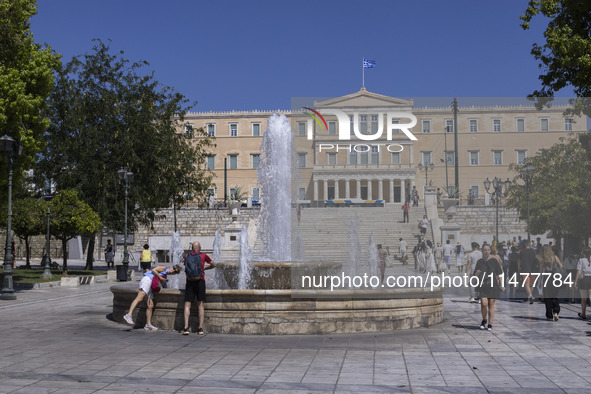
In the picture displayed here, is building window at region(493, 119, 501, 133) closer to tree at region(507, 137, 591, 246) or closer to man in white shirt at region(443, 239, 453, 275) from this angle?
tree at region(507, 137, 591, 246)

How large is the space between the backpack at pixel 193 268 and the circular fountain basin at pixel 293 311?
385mm

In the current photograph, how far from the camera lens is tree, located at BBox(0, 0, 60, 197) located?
18.9 metres

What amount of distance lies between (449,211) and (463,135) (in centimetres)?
1403

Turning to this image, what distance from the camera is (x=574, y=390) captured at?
262 inches

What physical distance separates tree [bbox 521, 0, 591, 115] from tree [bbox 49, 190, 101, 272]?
18886 mm

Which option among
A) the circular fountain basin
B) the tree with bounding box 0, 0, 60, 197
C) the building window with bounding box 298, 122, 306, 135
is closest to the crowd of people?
the circular fountain basin

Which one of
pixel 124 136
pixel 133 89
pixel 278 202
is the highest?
pixel 133 89

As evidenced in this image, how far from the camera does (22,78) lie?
19.6 metres

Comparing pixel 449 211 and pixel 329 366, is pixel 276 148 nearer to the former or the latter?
pixel 329 366

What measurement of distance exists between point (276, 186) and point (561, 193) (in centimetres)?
1187

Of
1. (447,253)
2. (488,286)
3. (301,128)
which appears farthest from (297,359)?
(447,253)

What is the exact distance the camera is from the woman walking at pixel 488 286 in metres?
11.6

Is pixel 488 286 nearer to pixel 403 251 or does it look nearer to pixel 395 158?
pixel 395 158

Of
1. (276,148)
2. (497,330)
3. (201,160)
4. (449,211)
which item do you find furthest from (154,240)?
(497,330)
